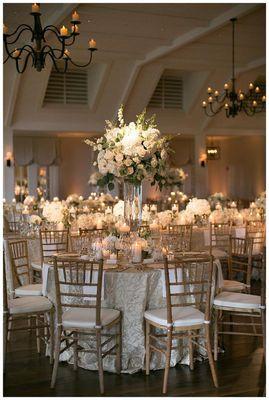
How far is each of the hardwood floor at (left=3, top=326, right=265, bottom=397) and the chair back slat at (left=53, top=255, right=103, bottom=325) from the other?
20.9 inches

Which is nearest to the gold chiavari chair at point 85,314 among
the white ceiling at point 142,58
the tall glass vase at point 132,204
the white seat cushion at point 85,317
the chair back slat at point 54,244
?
the white seat cushion at point 85,317

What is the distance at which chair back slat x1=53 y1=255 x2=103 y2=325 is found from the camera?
14.4ft

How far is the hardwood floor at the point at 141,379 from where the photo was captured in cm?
432

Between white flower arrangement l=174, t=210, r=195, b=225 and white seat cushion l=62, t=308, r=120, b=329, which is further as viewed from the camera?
white flower arrangement l=174, t=210, r=195, b=225

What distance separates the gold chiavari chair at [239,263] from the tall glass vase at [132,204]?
1.09 m

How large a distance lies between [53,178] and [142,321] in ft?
46.0

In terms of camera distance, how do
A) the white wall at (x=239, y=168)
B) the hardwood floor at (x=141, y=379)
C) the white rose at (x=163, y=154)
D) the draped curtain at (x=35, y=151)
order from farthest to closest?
the white wall at (x=239, y=168) < the draped curtain at (x=35, y=151) < the white rose at (x=163, y=154) < the hardwood floor at (x=141, y=379)

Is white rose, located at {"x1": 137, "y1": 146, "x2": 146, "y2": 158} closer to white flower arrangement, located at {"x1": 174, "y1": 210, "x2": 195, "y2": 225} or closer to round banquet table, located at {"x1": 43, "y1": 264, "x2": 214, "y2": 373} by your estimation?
round banquet table, located at {"x1": 43, "y1": 264, "x2": 214, "y2": 373}

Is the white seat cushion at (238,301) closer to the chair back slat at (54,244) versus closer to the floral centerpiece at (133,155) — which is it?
the floral centerpiece at (133,155)

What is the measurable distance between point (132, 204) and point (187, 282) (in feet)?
4.25

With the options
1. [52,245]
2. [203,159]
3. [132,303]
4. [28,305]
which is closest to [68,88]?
[203,159]

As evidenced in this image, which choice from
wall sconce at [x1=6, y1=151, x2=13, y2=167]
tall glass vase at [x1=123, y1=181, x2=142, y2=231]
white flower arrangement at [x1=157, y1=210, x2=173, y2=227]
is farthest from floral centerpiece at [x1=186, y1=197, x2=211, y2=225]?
wall sconce at [x1=6, y1=151, x2=13, y2=167]

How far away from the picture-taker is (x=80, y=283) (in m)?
4.41

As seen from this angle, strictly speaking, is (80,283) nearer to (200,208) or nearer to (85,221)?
(85,221)
